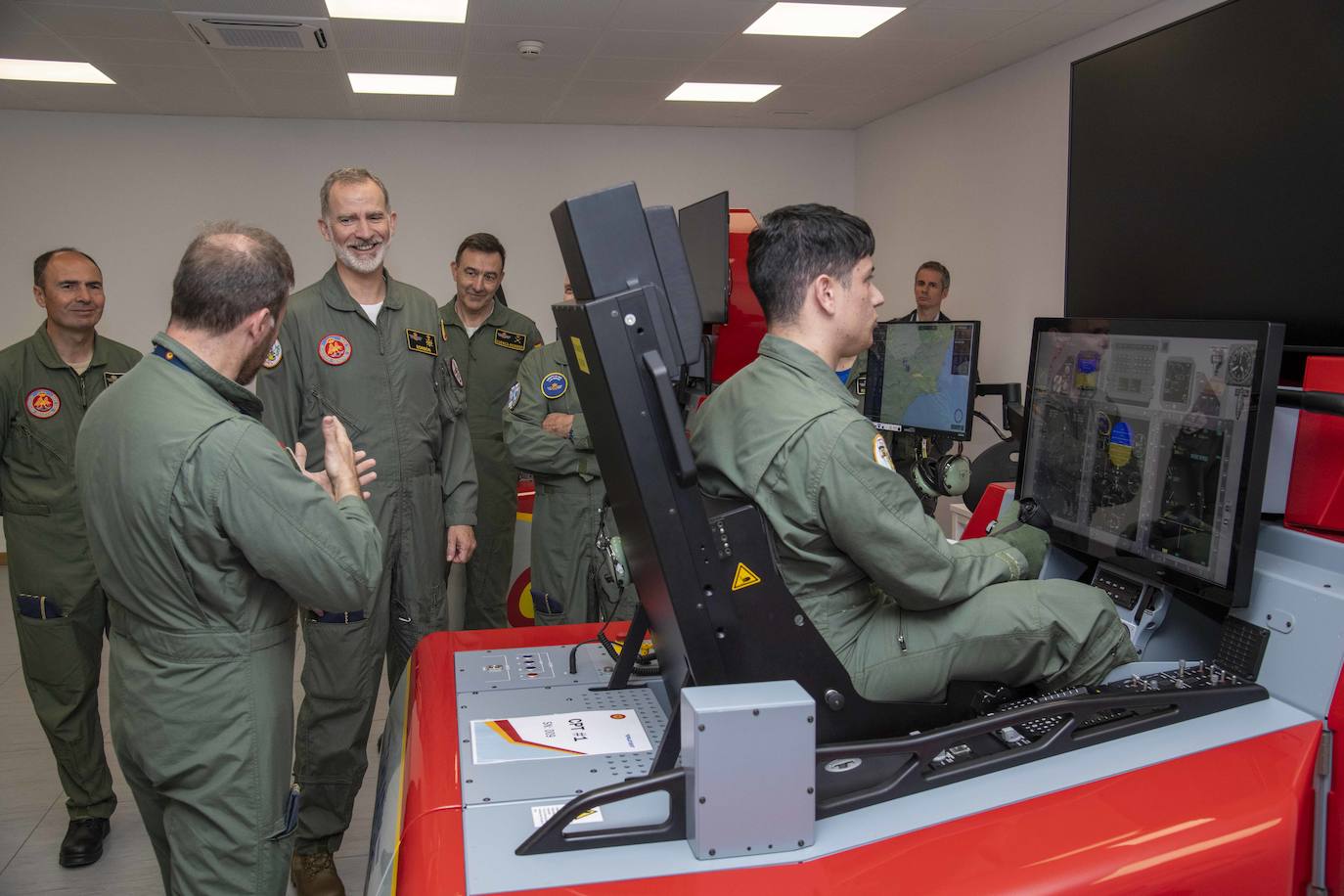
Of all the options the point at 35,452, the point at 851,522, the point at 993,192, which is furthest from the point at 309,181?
the point at 851,522

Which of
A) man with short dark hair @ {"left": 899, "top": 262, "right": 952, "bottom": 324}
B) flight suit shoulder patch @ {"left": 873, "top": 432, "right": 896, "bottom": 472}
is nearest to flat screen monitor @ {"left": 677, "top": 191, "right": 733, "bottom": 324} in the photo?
flight suit shoulder patch @ {"left": 873, "top": 432, "right": 896, "bottom": 472}

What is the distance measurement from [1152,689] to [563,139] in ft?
25.2

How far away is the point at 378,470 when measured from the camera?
267 centimetres

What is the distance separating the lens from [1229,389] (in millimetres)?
Answer: 1682

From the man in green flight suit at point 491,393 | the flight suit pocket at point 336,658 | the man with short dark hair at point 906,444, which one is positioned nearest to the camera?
the flight suit pocket at point 336,658

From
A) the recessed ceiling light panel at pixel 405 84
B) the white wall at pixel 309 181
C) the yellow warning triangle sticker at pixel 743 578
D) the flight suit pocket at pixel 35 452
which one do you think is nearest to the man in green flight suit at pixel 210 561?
the yellow warning triangle sticker at pixel 743 578

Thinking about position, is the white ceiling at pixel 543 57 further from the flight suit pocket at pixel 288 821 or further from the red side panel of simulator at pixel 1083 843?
the red side panel of simulator at pixel 1083 843

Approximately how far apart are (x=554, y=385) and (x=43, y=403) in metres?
1.60

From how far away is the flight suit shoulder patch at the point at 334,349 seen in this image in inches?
103

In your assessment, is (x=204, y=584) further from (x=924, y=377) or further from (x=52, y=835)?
(x=924, y=377)

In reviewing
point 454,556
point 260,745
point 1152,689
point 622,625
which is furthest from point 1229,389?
point 454,556

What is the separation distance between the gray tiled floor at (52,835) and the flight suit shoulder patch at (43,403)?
1.25 metres

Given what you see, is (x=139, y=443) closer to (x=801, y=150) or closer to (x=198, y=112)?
Result: (x=198, y=112)

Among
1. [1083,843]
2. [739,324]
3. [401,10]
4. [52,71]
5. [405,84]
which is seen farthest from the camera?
[405,84]
